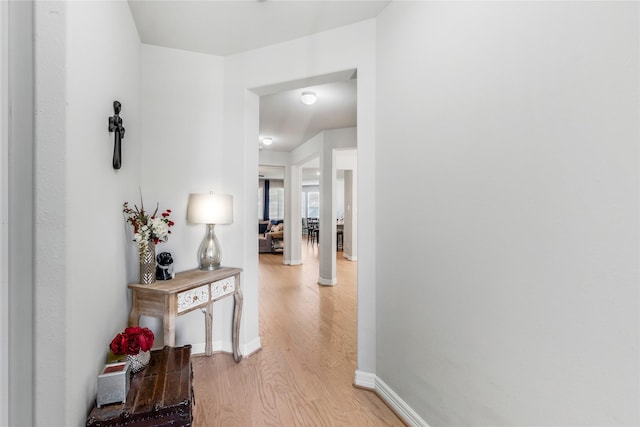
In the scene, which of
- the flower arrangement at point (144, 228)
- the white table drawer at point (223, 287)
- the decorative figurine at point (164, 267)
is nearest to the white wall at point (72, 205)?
the flower arrangement at point (144, 228)

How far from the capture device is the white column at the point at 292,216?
6980mm

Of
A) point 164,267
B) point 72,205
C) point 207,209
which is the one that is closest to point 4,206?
point 72,205

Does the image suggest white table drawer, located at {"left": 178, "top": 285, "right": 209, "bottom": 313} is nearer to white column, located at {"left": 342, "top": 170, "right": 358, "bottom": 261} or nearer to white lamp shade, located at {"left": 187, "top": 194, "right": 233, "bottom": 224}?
white lamp shade, located at {"left": 187, "top": 194, "right": 233, "bottom": 224}

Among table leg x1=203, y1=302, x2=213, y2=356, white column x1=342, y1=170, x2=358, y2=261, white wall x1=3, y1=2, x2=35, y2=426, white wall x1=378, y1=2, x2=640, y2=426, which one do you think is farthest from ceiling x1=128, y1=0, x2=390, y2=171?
white column x1=342, y1=170, x2=358, y2=261

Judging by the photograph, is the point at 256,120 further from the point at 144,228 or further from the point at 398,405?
the point at 398,405

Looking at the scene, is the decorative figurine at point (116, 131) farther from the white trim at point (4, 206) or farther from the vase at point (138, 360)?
the vase at point (138, 360)

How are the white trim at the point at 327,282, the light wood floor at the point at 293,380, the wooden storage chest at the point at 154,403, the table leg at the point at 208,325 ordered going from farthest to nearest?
the white trim at the point at 327,282 < the table leg at the point at 208,325 < the light wood floor at the point at 293,380 < the wooden storage chest at the point at 154,403

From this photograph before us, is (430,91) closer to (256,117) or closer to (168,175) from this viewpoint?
(256,117)

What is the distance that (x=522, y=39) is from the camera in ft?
3.78

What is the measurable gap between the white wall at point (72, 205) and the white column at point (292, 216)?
17.6 feet

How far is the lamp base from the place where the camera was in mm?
2529

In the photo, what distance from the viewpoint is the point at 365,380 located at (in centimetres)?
216

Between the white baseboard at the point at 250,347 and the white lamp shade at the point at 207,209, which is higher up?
the white lamp shade at the point at 207,209

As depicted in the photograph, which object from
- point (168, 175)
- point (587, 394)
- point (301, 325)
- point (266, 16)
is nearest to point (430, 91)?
point (266, 16)
